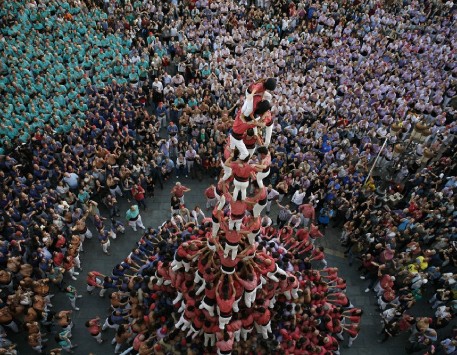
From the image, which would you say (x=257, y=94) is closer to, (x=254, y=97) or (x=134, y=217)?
(x=254, y=97)

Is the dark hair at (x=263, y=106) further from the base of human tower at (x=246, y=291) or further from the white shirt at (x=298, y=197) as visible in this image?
the white shirt at (x=298, y=197)

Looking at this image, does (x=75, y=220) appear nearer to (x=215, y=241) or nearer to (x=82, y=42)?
(x=215, y=241)

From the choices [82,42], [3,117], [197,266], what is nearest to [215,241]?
[197,266]

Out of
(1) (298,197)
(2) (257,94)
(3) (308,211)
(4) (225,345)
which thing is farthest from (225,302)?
(1) (298,197)

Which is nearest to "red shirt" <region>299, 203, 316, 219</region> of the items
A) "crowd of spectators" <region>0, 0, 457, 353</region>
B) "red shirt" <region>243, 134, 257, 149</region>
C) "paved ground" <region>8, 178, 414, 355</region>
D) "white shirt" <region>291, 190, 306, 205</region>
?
"crowd of spectators" <region>0, 0, 457, 353</region>

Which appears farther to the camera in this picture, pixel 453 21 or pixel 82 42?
pixel 453 21
